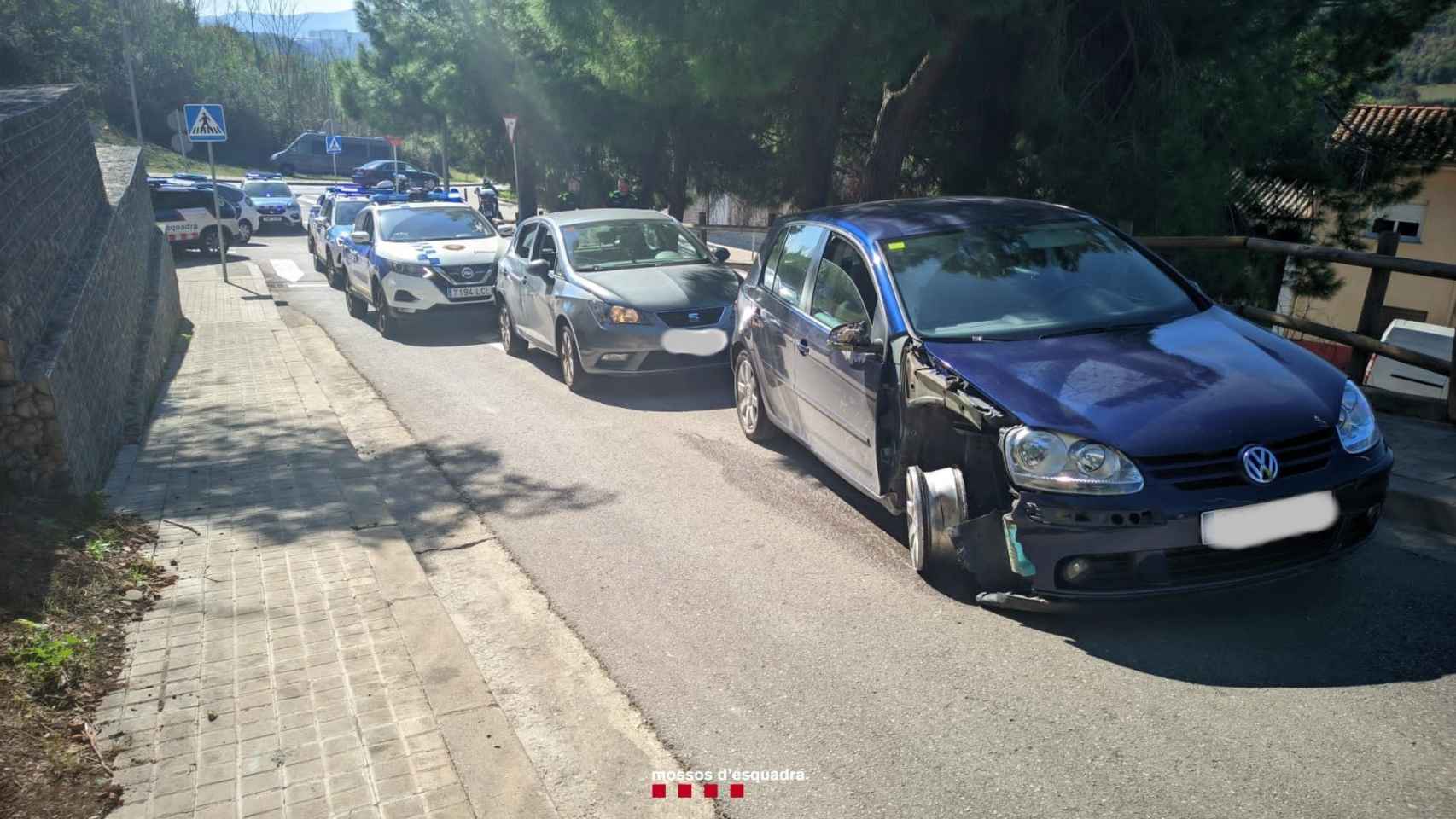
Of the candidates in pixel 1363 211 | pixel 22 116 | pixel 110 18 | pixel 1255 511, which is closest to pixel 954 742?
pixel 1255 511

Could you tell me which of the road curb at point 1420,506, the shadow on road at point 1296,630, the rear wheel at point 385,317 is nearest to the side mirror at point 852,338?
the shadow on road at point 1296,630

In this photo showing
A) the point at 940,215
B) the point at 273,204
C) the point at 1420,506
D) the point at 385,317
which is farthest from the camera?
the point at 273,204

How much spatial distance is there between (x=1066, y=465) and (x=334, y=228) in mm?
17427

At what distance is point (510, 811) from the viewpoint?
3586mm

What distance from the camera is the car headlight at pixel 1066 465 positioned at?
4312 mm

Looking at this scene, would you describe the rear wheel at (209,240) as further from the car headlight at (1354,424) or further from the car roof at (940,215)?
the car headlight at (1354,424)

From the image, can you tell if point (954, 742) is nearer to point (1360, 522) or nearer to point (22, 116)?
point (1360, 522)

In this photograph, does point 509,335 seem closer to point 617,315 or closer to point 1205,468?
point 617,315

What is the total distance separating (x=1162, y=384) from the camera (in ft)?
15.4

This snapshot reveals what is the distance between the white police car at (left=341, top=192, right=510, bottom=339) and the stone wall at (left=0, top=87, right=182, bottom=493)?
2.68 metres

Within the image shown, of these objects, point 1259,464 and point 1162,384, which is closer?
point 1259,464

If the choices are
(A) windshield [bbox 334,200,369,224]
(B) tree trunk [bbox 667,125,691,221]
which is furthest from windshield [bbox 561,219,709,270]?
(A) windshield [bbox 334,200,369,224]

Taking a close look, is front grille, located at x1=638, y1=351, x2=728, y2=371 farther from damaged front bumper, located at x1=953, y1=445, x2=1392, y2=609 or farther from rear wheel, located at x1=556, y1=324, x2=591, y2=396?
damaged front bumper, located at x1=953, y1=445, x2=1392, y2=609

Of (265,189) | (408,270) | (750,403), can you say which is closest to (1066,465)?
(750,403)
